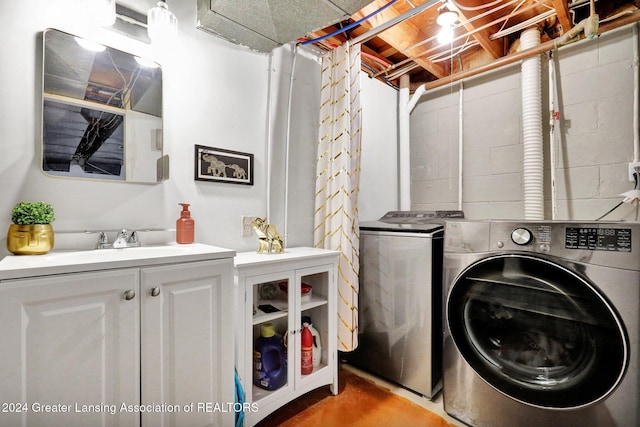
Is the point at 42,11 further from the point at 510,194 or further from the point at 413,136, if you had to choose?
the point at 510,194

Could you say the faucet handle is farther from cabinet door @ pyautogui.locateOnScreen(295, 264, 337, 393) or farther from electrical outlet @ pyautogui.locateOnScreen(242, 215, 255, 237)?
cabinet door @ pyautogui.locateOnScreen(295, 264, 337, 393)

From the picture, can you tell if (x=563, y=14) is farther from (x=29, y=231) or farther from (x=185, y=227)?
(x=29, y=231)

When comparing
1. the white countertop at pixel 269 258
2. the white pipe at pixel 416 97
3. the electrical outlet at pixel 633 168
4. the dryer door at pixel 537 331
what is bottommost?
the dryer door at pixel 537 331

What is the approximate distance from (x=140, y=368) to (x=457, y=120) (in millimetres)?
2738

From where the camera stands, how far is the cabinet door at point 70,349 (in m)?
0.79

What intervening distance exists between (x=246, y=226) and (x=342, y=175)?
2.21 ft

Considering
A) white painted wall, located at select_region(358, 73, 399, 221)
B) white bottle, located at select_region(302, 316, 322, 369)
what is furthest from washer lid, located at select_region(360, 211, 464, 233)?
white bottle, located at select_region(302, 316, 322, 369)

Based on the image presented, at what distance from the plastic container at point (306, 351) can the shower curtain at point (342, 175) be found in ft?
0.79

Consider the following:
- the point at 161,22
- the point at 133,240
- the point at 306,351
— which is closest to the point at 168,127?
the point at 161,22

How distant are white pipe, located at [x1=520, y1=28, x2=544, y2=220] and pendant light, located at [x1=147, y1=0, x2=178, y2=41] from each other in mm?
2269

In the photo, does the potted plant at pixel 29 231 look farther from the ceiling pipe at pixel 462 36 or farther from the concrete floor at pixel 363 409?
the ceiling pipe at pixel 462 36

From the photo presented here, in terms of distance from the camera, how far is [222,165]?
1668mm

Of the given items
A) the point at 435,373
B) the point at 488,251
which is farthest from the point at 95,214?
the point at 435,373

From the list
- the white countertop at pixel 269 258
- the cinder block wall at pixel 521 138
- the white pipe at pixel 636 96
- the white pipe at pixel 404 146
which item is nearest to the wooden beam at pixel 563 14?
the cinder block wall at pixel 521 138
